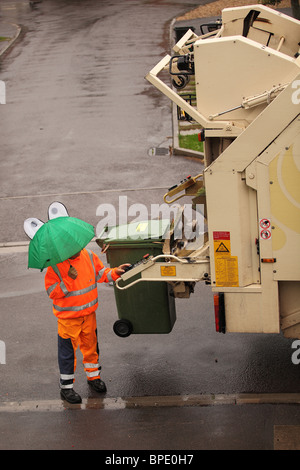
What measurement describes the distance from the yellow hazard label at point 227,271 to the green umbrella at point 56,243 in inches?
44.7

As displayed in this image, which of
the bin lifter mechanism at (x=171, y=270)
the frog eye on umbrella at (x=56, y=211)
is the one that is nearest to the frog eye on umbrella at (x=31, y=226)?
the frog eye on umbrella at (x=56, y=211)

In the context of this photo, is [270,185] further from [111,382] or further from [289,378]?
[111,382]

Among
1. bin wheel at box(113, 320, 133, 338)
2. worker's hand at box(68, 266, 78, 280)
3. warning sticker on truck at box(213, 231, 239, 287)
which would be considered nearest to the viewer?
warning sticker on truck at box(213, 231, 239, 287)

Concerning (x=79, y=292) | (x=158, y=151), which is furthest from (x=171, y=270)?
(x=158, y=151)

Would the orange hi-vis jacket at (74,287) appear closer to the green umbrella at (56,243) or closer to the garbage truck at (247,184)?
the green umbrella at (56,243)

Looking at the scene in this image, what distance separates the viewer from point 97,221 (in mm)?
10500

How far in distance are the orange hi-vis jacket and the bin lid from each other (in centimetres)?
36

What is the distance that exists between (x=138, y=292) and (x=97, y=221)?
4051 mm

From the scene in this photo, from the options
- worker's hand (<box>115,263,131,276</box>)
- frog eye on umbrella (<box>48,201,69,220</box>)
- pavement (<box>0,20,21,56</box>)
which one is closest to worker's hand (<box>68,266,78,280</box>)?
worker's hand (<box>115,263,131,276</box>)

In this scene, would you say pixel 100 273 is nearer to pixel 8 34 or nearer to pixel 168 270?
pixel 168 270

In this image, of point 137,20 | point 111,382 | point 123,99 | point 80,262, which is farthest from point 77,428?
point 137,20

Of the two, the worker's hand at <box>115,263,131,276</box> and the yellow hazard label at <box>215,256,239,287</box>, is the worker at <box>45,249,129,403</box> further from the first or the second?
the yellow hazard label at <box>215,256,239,287</box>

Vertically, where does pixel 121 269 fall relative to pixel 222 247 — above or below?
below

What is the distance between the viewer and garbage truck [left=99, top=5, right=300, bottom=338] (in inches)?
204
